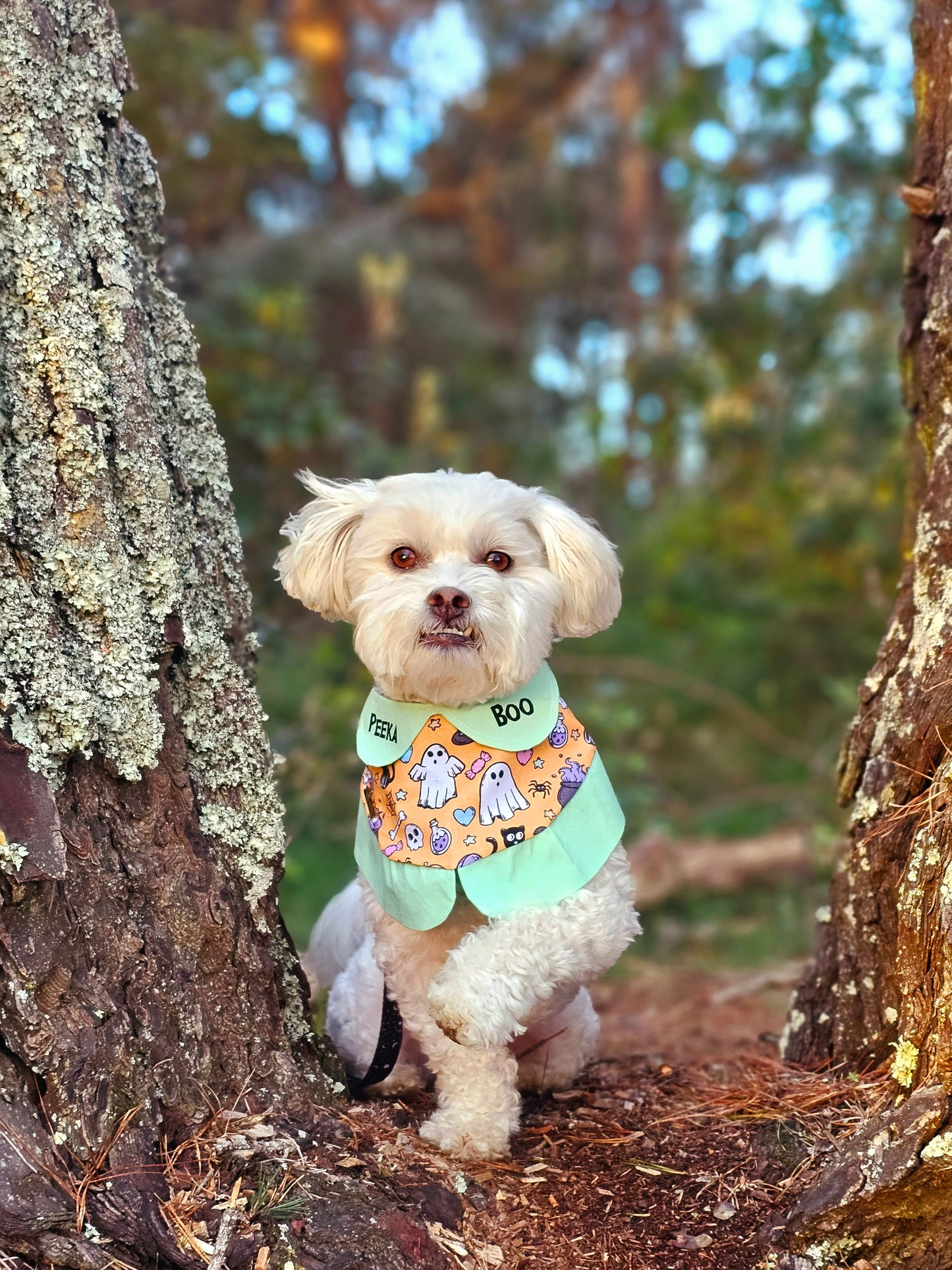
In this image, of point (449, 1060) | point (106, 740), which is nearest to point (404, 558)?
point (106, 740)

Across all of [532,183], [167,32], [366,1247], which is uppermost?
[532,183]

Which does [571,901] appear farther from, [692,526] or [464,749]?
[692,526]

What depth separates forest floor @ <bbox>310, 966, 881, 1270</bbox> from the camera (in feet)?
6.84

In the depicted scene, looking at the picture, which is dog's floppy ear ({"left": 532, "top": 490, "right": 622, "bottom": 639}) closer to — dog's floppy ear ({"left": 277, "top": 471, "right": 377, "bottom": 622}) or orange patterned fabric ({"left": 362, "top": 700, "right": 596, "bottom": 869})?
orange patterned fabric ({"left": 362, "top": 700, "right": 596, "bottom": 869})

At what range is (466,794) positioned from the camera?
7.64ft

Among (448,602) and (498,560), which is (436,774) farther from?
(498,560)

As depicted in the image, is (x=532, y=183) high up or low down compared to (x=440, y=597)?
up

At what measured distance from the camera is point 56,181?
196cm

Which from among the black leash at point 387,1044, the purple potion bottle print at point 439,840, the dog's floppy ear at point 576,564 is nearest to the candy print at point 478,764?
the purple potion bottle print at point 439,840

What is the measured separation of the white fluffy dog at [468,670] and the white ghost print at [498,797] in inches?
3.4

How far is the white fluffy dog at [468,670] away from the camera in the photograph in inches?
89.2

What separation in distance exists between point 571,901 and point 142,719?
0.92 metres

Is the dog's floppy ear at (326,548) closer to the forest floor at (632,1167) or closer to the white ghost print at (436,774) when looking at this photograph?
the white ghost print at (436,774)

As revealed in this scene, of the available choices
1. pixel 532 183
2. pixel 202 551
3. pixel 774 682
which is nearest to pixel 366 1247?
pixel 202 551
